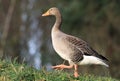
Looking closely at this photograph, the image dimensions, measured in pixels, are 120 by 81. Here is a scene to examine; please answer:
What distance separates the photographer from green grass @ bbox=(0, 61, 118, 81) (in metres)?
10.3

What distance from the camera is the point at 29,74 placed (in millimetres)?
10375

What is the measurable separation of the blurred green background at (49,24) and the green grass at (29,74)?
2092 cm

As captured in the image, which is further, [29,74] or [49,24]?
[49,24]

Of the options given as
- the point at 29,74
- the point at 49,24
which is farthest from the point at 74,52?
the point at 49,24

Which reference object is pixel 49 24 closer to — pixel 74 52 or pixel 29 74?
pixel 74 52

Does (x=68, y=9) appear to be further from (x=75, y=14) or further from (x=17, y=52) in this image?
(x=17, y=52)

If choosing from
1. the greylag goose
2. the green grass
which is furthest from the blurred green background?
the green grass

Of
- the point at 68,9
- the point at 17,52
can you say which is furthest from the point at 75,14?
the point at 17,52

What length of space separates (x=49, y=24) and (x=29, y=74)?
82.1ft

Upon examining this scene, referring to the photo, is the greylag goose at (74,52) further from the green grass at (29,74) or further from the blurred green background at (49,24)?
the blurred green background at (49,24)

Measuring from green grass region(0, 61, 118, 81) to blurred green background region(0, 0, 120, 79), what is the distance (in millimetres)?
20922

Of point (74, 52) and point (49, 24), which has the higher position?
point (74, 52)

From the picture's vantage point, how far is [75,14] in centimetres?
3438

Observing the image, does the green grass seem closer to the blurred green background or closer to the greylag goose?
the greylag goose
